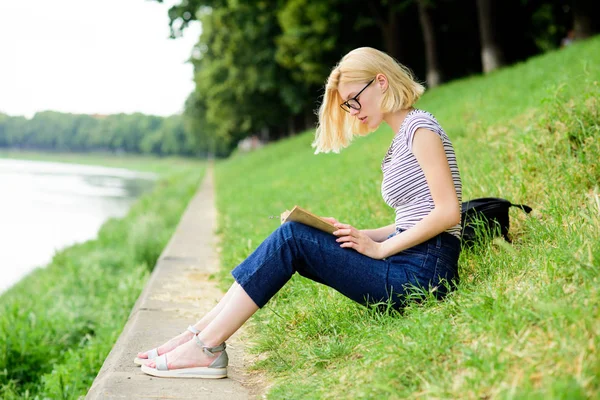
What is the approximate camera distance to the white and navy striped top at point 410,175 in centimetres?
318

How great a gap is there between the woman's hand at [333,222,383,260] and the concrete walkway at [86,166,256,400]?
85 centimetres

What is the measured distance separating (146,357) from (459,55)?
21153 mm

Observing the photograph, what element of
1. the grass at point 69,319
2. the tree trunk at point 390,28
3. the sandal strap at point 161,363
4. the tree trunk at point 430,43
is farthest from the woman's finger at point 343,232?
the tree trunk at point 390,28

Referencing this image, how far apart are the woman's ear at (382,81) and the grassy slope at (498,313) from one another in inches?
37.1

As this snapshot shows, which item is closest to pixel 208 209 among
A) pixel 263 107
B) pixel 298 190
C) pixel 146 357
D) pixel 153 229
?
pixel 153 229

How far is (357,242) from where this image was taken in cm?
314

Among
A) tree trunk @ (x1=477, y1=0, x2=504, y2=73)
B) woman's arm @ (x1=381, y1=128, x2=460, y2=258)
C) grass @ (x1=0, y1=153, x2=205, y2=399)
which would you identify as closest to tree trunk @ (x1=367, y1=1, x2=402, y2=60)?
tree trunk @ (x1=477, y1=0, x2=504, y2=73)

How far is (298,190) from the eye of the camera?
9859 millimetres

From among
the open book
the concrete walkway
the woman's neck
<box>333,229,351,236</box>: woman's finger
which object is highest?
the woman's neck

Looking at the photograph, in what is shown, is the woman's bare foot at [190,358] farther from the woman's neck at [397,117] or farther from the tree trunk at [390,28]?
the tree trunk at [390,28]

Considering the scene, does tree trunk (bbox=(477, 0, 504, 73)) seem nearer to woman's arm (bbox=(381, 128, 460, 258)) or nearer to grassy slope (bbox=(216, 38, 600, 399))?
grassy slope (bbox=(216, 38, 600, 399))

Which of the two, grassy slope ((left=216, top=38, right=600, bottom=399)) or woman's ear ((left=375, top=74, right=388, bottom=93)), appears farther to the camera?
woman's ear ((left=375, top=74, right=388, bottom=93))

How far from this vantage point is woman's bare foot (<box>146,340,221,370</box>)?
3.27 m

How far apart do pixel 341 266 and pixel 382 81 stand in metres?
0.94
